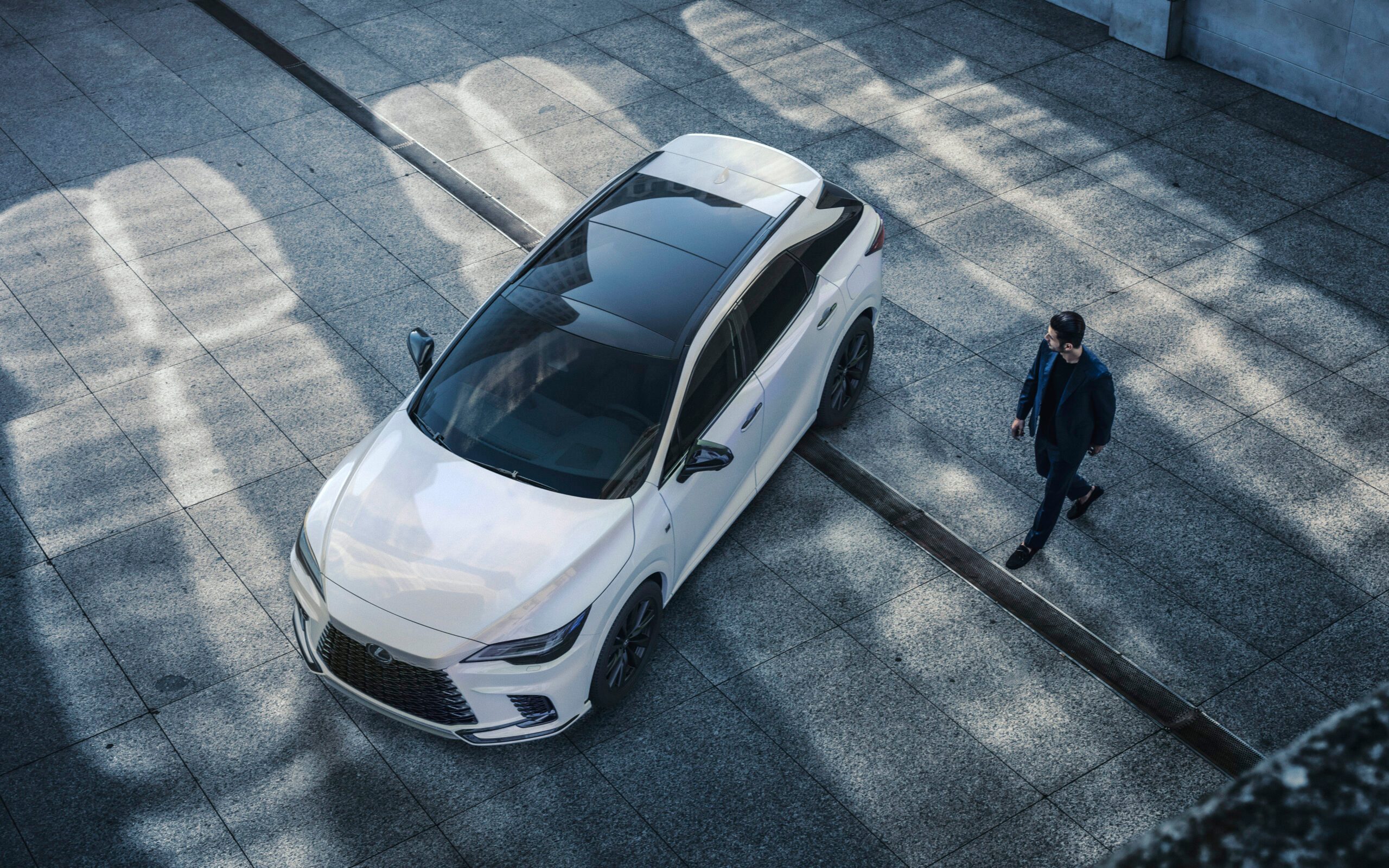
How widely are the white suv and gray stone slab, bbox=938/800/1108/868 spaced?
1.96 m

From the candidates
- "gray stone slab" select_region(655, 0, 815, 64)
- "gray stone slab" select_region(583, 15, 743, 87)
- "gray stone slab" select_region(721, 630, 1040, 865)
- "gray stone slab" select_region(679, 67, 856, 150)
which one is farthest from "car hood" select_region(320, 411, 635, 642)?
"gray stone slab" select_region(655, 0, 815, 64)

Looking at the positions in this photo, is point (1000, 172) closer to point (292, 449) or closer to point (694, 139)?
point (694, 139)

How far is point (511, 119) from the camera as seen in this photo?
1157 centimetres

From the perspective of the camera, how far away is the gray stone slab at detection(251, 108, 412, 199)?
10.7m

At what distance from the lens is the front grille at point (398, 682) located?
215 inches

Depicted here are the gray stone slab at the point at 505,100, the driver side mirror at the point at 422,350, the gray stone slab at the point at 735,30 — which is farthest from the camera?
the gray stone slab at the point at 735,30

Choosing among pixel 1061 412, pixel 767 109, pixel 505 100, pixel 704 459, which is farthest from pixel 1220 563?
pixel 505 100

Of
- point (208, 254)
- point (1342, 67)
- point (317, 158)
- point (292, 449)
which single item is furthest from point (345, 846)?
point (1342, 67)

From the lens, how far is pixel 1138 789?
5719 mm

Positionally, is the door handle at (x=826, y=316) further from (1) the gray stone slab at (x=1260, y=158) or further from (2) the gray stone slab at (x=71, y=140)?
(2) the gray stone slab at (x=71, y=140)

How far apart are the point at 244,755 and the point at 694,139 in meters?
4.87

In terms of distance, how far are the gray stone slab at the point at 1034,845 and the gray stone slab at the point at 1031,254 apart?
15.1 ft

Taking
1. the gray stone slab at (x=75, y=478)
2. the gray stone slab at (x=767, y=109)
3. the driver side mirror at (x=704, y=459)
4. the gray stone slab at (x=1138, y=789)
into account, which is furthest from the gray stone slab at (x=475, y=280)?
the gray stone slab at (x=1138, y=789)

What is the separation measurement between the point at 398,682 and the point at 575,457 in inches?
56.2
